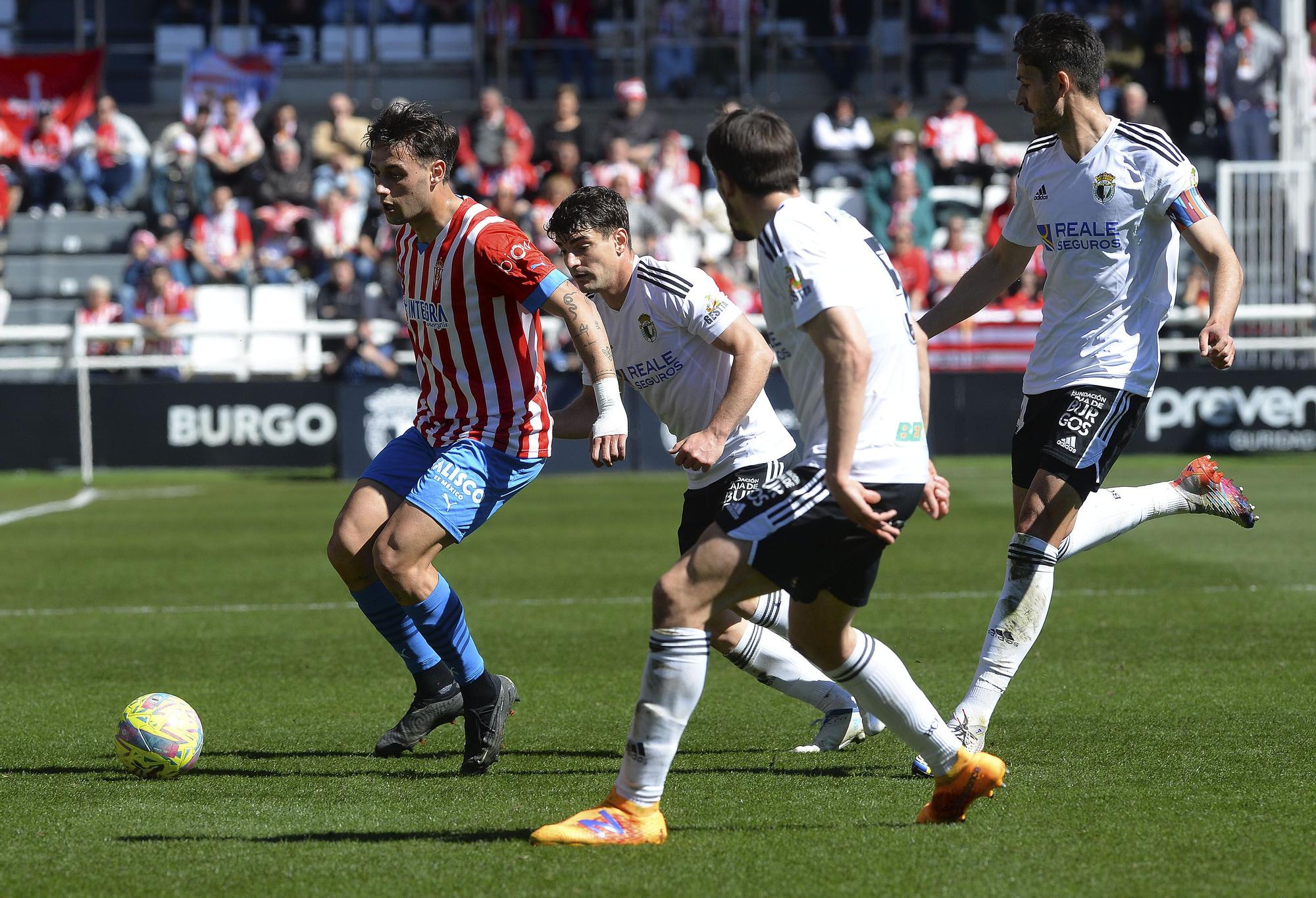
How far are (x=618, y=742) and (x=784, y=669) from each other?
650 mm

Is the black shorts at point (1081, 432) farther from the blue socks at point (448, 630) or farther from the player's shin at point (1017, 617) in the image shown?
the blue socks at point (448, 630)

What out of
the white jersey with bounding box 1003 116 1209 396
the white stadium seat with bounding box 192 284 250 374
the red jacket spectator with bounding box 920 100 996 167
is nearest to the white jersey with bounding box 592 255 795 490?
the white jersey with bounding box 1003 116 1209 396

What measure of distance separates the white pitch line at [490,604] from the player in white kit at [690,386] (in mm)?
3477

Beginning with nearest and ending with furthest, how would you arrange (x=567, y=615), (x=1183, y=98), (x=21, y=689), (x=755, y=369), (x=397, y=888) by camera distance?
(x=397, y=888), (x=755, y=369), (x=21, y=689), (x=567, y=615), (x=1183, y=98)

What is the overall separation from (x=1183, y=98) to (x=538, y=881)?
2055 centimetres

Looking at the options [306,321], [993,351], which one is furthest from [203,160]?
[993,351]

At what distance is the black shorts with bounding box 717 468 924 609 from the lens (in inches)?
165

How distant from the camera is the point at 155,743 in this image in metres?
5.35

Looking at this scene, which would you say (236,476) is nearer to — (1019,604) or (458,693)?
(458,693)

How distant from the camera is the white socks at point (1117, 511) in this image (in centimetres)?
568

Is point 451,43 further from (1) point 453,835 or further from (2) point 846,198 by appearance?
(1) point 453,835

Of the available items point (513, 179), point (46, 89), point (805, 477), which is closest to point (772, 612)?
point (805, 477)

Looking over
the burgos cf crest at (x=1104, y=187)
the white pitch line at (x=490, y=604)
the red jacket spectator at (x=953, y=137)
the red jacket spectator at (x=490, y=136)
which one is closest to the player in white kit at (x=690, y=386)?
the burgos cf crest at (x=1104, y=187)

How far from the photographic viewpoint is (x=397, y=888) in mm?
3953
